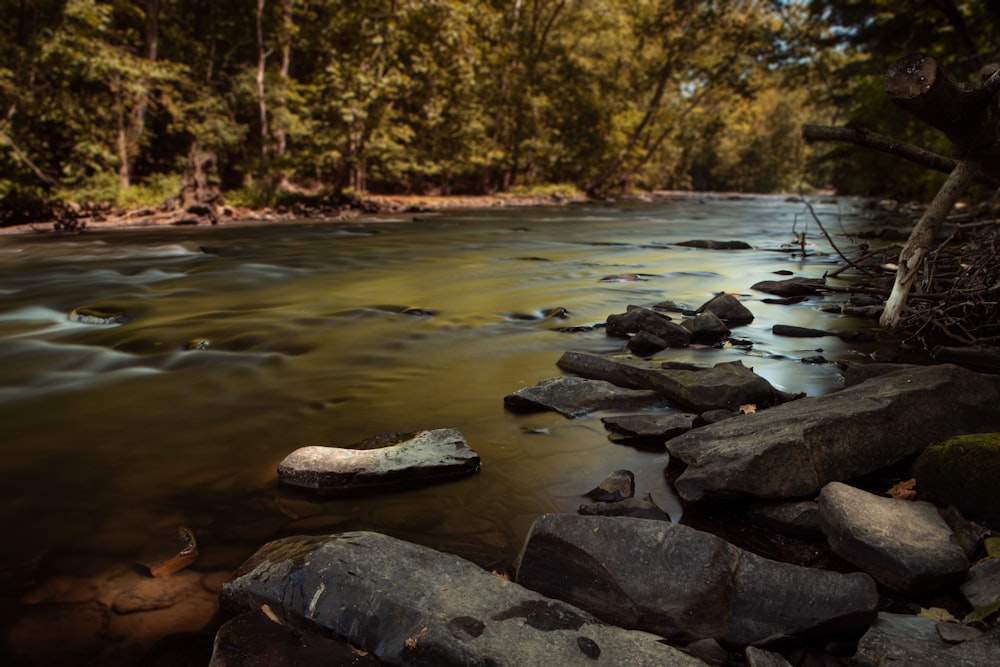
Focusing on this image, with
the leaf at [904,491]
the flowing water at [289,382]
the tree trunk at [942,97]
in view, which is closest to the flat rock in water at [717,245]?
the flowing water at [289,382]

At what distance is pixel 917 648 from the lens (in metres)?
1.91

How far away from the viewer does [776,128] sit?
80.5 metres

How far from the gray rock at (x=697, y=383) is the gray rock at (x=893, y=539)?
4.68 ft

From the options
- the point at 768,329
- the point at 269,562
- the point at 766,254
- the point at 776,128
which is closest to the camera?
the point at 269,562

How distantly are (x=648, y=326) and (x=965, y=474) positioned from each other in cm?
357

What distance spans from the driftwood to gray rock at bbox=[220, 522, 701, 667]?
2952 millimetres

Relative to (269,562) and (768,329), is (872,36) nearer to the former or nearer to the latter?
(768,329)

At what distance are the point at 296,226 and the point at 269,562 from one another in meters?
17.9

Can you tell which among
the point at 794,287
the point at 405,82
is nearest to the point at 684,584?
the point at 794,287

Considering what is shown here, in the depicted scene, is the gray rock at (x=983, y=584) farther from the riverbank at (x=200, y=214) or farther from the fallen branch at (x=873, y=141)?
the riverbank at (x=200, y=214)

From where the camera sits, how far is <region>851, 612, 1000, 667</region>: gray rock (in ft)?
5.97

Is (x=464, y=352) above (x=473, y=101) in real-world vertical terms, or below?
below

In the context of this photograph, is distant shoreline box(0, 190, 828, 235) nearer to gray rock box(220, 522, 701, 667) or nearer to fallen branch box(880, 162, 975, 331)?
gray rock box(220, 522, 701, 667)

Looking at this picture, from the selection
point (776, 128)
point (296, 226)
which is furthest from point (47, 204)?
point (776, 128)
